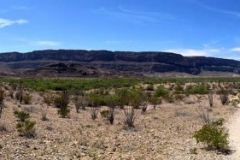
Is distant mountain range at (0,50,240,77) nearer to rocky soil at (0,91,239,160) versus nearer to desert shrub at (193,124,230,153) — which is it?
rocky soil at (0,91,239,160)

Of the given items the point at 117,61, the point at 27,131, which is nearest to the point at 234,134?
the point at 27,131

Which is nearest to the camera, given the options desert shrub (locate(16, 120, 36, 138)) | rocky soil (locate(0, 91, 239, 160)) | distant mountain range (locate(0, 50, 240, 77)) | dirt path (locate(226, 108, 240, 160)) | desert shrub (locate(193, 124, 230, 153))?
rocky soil (locate(0, 91, 239, 160))

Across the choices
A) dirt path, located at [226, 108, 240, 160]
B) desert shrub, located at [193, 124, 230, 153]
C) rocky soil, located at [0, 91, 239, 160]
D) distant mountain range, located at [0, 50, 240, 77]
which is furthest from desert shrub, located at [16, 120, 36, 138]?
distant mountain range, located at [0, 50, 240, 77]

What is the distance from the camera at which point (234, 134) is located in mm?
18094

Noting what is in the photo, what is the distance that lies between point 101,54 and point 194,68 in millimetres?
43460

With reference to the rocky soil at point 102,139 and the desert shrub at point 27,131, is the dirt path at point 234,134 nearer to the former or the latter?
the rocky soil at point 102,139

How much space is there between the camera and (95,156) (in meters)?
13.6

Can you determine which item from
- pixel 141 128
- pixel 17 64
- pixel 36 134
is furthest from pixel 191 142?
pixel 17 64

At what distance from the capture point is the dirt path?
14.1 meters

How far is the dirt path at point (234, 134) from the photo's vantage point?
14.1m

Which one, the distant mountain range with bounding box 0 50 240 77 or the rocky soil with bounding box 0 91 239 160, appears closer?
the rocky soil with bounding box 0 91 239 160

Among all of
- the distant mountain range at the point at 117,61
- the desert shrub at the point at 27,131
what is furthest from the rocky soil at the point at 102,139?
the distant mountain range at the point at 117,61

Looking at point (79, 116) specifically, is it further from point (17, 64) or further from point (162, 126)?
point (17, 64)

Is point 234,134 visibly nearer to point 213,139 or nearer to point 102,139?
point 213,139
